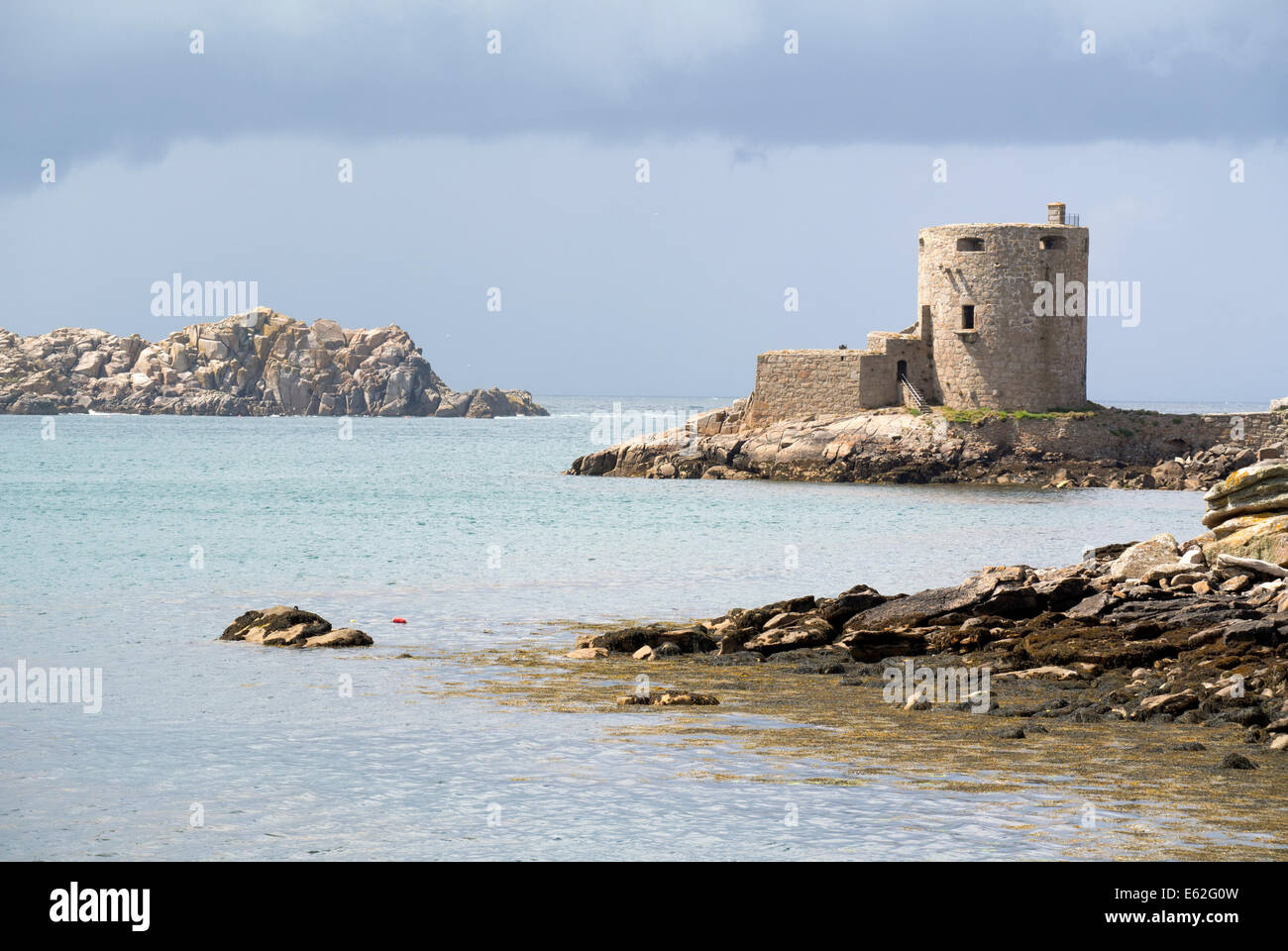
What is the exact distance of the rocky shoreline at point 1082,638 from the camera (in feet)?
44.4

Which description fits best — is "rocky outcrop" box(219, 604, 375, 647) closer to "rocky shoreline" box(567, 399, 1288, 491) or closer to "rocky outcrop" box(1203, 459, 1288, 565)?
"rocky outcrop" box(1203, 459, 1288, 565)

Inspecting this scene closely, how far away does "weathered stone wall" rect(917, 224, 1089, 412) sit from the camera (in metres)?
55.3

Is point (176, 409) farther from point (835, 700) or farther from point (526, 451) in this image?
point (835, 700)

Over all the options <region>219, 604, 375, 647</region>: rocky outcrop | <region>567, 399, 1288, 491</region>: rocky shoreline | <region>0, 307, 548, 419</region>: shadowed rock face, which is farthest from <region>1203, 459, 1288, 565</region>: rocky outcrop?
A: <region>0, 307, 548, 419</region>: shadowed rock face

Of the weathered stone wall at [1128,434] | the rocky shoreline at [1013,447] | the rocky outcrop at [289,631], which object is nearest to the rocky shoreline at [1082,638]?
the rocky outcrop at [289,631]

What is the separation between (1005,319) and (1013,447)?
4902 millimetres

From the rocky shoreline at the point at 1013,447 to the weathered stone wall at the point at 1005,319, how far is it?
44.7 inches

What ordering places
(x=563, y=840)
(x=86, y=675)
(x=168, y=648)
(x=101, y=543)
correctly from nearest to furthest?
(x=563, y=840) → (x=86, y=675) → (x=168, y=648) → (x=101, y=543)

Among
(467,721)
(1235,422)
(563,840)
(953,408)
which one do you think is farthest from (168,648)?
(1235,422)

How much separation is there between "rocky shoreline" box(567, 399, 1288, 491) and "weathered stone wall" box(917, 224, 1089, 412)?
1.14 meters

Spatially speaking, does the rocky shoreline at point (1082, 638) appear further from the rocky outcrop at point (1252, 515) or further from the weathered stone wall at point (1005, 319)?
the weathered stone wall at point (1005, 319)

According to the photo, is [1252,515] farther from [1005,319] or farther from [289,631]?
[1005,319]

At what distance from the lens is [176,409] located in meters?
161
